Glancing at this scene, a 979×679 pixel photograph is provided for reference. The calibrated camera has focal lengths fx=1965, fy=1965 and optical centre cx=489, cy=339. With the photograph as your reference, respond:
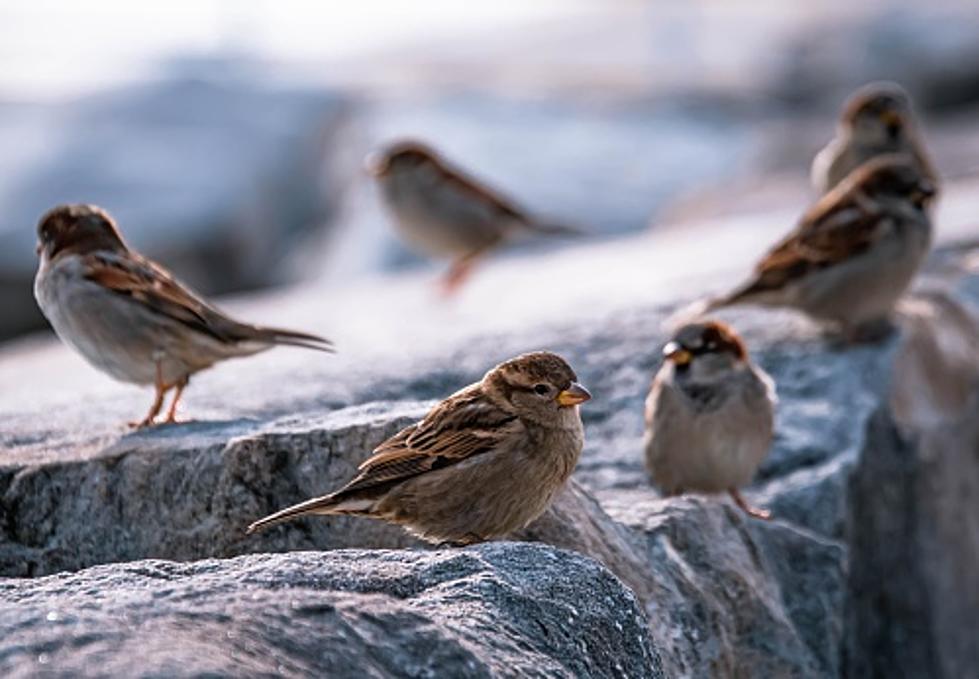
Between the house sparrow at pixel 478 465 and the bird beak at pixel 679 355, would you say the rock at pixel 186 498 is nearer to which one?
the house sparrow at pixel 478 465

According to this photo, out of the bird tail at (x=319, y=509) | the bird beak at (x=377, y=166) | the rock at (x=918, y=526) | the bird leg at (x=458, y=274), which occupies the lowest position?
the rock at (x=918, y=526)

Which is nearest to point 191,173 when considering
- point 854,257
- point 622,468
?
point 854,257

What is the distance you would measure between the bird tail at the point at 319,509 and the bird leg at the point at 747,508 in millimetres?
1398

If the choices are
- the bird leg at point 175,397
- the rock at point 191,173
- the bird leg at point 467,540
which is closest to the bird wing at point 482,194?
the rock at point 191,173

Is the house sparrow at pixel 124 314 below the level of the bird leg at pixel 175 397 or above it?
above

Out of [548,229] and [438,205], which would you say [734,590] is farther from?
[548,229]

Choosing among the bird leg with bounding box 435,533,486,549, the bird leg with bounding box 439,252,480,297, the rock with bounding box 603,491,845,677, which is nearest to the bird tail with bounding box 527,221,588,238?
the bird leg with bounding box 439,252,480,297

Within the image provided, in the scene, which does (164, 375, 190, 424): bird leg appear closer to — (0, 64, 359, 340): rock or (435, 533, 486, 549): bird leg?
(435, 533, 486, 549): bird leg

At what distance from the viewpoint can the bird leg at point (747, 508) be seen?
17.4 ft

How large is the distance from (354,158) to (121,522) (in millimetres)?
10635

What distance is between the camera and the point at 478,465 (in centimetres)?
434

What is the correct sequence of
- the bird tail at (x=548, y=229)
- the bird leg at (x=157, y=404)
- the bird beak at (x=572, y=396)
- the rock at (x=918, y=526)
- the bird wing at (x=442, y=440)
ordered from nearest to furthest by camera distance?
the bird wing at (x=442, y=440)
the bird beak at (x=572, y=396)
the bird leg at (x=157, y=404)
the rock at (x=918, y=526)
the bird tail at (x=548, y=229)

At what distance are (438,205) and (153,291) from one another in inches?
160

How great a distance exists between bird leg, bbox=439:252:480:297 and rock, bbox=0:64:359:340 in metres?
3.80
